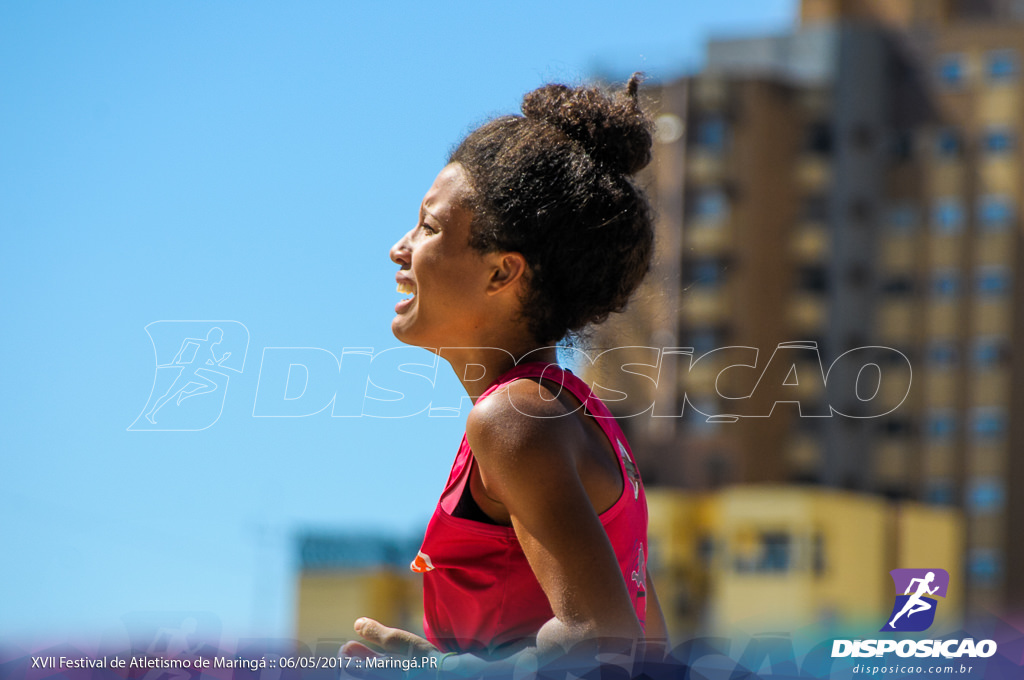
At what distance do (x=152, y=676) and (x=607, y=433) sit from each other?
59cm

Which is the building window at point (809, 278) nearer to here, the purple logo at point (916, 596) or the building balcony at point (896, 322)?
the building balcony at point (896, 322)

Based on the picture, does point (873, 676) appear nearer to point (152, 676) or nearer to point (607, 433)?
point (607, 433)

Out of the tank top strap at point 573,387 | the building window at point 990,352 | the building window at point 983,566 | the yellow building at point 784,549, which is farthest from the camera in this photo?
the building window at point 983,566

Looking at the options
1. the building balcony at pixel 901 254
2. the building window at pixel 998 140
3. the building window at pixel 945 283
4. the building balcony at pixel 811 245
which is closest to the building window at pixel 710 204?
the building balcony at pixel 811 245

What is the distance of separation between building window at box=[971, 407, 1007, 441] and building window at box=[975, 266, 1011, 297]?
7.08ft

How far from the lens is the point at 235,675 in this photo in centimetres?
138

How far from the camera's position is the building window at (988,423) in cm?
2188

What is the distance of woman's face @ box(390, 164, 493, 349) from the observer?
4.30 ft

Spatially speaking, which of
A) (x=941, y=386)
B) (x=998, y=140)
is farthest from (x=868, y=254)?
(x=998, y=140)

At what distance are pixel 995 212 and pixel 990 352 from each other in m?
2.77

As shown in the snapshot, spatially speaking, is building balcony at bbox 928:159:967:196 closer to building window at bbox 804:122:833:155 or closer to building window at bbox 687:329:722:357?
building window at bbox 804:122:833:155

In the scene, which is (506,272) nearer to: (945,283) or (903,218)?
(945,283)

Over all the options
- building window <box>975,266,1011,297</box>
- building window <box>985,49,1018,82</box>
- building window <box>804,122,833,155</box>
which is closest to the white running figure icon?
building window <box>975,266,1011,297</box>

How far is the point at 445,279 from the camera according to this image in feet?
4.32
